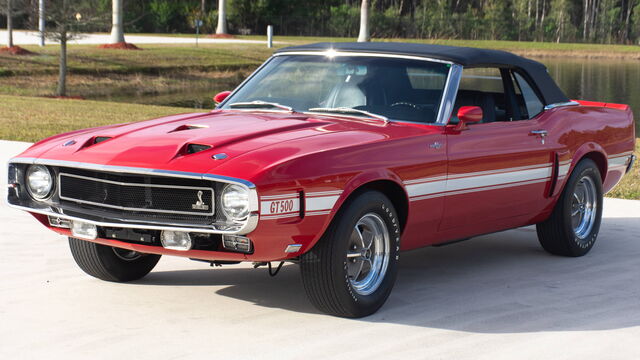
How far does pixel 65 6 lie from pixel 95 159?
25954 mm

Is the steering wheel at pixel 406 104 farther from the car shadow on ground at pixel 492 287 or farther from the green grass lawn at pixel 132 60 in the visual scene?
the green grass lawn at pixel 132 60

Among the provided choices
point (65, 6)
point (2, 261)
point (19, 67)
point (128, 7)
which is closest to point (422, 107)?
point (2, 261)

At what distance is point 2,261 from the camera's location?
285 inches

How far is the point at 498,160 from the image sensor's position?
6.93 meters

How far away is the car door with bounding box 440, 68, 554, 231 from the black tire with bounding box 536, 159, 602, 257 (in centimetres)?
33

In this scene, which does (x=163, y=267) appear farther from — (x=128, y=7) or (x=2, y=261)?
(x=128, y=7)

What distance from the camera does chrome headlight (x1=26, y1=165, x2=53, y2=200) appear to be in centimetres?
601

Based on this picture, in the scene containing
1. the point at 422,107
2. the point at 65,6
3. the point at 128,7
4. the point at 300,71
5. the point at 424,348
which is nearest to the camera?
the point at 424,348

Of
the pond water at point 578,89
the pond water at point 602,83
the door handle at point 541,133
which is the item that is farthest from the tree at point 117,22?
the door handle at point 541,133

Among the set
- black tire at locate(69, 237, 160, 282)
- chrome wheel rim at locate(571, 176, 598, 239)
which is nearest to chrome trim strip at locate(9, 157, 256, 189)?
black tire at locate(69, 237, 160, 282)

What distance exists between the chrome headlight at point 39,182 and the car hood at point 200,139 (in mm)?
92

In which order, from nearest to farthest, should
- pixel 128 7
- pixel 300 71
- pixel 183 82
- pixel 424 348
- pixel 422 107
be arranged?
pixel 424 348, pixel 422 107, pixel 300 71, pixel 183 82, pixel 128 7

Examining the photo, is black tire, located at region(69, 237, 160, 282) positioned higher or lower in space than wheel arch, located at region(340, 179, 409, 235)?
lower

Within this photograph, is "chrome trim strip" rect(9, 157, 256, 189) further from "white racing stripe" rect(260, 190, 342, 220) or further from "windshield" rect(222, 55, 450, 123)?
"windshield" rect(222, 55, 450, 123)
